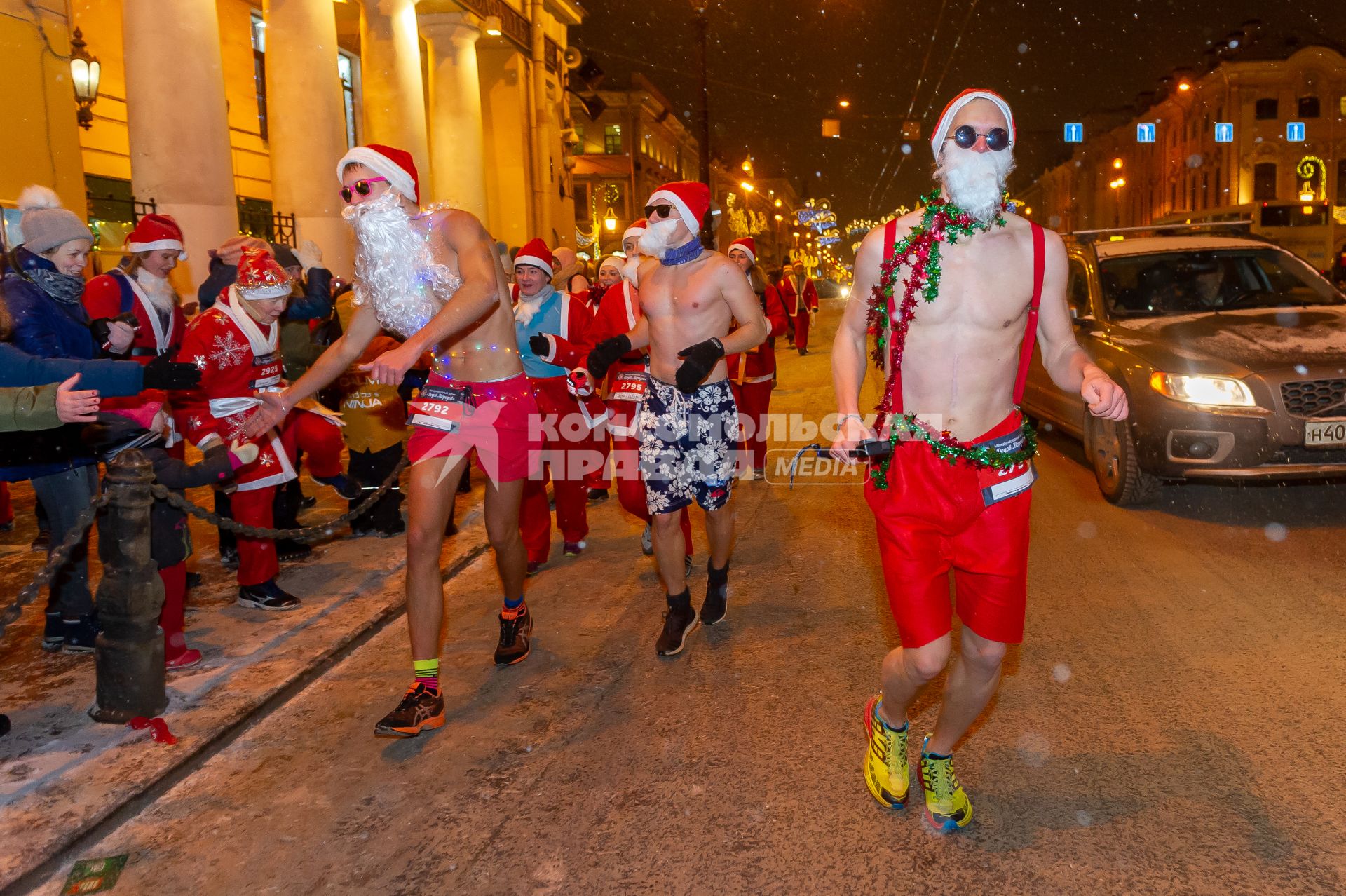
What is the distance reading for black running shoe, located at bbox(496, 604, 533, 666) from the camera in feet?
16.5

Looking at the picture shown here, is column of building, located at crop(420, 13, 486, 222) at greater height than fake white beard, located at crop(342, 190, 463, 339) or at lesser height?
greater

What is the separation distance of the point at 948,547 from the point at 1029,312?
0.77 metres

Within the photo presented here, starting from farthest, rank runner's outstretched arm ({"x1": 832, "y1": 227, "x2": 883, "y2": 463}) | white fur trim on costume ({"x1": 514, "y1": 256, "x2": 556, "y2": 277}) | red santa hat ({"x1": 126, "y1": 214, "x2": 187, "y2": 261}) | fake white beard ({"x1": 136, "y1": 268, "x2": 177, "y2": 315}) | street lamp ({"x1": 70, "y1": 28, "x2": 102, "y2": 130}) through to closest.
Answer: street lamp ({"x1": 70, "y1": 28, "x2": 102, "y2": 130})
white fur trim on costume ({"x1": 514, "y1": 256, "x2": 556, "y2": 277})
fake white beard ({"x1": 136, "y1": 268, "x2": 177, "y2": 315})
red santa hat ({"x1": 126, "y1": 214, "x2": 187, "y2": 261})
runner's outstretched arm ({"x1": 832, "y1": 227, "x2": 883, "y2": 463})

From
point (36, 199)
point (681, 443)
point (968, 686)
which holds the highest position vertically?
point (36, 199)

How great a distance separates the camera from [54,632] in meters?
5.36

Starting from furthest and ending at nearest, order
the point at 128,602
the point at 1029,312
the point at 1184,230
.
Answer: the point at 1184,230 → the point at 128,602 → the point at 1029,312

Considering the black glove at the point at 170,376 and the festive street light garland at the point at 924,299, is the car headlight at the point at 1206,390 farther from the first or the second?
the black glove at the point at 170,376

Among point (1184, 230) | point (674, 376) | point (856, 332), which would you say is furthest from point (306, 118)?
point (856, 332)

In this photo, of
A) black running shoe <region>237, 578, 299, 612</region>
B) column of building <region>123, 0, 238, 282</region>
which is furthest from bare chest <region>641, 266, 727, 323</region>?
column of building <region>123, 0, 238, 282</region>

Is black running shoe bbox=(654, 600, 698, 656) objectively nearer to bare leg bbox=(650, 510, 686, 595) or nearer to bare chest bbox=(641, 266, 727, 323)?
bare leg bbox=(650, 510, 686, 595)

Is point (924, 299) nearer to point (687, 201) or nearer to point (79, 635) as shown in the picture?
point (687, 201)

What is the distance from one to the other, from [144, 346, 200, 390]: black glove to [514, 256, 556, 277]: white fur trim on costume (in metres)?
3.20

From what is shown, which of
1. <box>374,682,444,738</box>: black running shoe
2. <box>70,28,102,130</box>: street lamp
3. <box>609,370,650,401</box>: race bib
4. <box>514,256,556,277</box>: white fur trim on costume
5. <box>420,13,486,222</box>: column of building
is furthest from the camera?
<box>420,13,486,222</box>: column of building

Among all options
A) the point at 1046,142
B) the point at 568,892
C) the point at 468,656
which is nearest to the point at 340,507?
the point at 468,656
